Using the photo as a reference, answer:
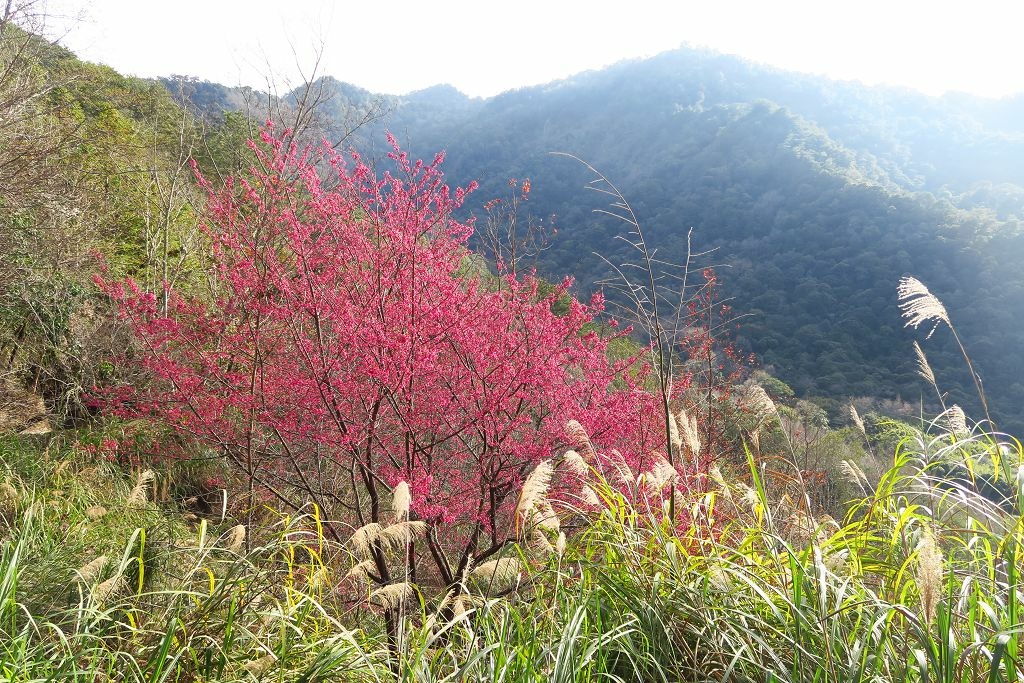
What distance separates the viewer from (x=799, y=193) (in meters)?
43.2

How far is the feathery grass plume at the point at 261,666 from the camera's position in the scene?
87.0 inches

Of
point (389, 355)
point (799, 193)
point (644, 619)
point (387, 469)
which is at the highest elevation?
point (389, 355)

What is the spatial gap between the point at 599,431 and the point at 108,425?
5.54 m

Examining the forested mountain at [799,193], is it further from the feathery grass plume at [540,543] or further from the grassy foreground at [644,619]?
the grassy foreground at [644,619]

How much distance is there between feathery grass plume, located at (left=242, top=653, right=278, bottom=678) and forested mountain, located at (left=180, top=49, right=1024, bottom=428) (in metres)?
5.50

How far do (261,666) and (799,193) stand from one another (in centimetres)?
4782

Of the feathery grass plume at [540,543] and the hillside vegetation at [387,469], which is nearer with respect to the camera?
the hillside vegetation at [387,469]

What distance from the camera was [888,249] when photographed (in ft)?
109

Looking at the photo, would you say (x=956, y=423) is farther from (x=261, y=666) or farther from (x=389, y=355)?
(x=389, y=355)

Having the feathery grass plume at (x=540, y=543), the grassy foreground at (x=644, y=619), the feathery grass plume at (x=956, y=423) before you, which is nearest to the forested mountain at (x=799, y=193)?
the feathery grass plume at (x=956, y=423)

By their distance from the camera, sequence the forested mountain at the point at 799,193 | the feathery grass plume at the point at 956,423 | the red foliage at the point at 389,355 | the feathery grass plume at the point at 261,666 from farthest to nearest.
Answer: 1. the forested mountain at the point at 799,193
2. the red foliage at the point at 389,355
3. the feathery grass plume at the point at 956,423
4. the feathery grass plume at the point at 261,666

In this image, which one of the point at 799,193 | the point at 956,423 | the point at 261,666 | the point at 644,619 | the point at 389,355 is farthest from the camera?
the point at 799,193

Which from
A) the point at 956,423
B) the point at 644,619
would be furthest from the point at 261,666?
the point at 956,423

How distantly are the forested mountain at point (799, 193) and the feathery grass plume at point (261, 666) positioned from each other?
5.50 metres
